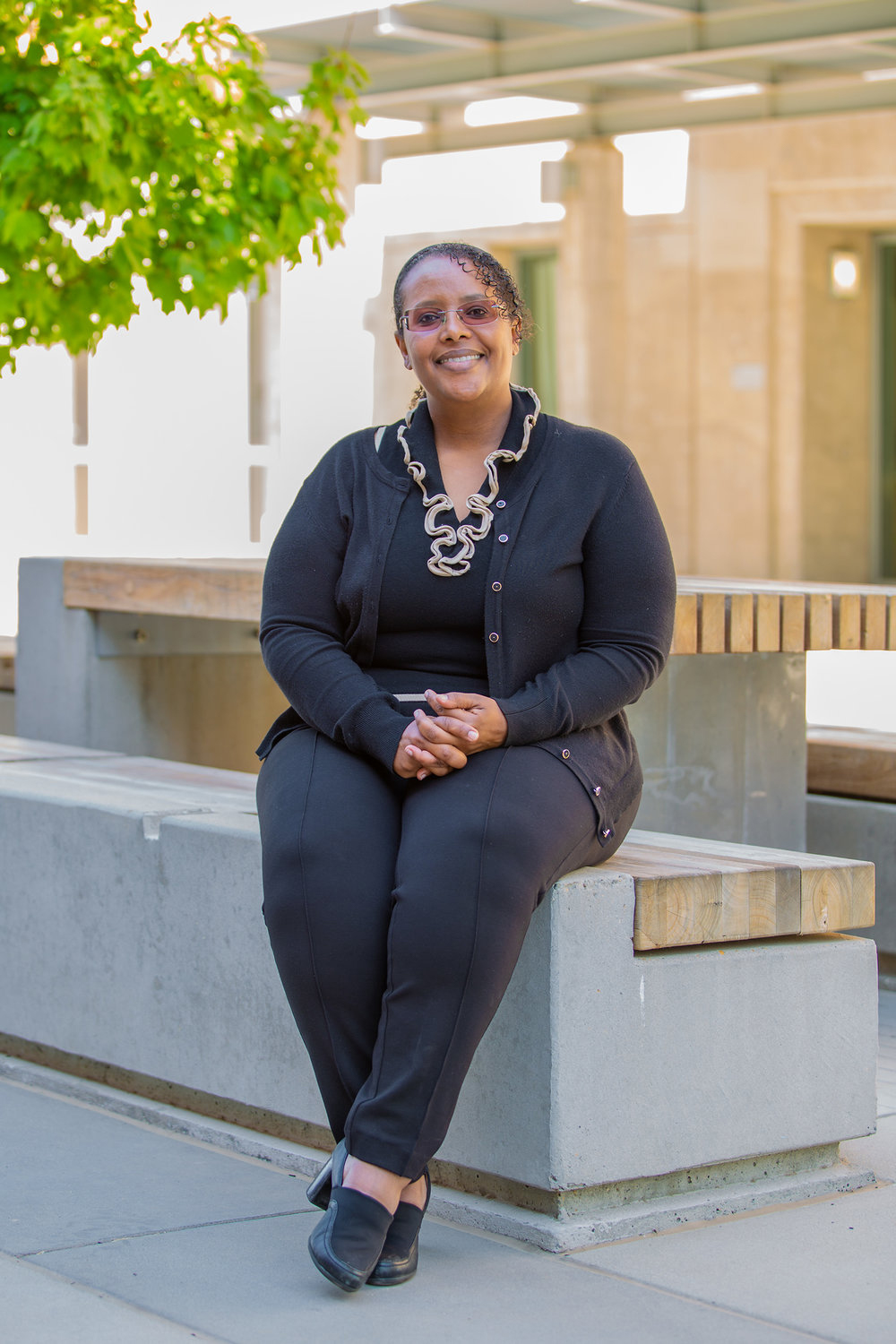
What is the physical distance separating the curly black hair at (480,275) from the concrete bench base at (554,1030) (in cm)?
102

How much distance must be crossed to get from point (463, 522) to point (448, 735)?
A: 1.37ft

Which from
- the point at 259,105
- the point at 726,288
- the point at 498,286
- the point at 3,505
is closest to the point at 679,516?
the point at 726,288

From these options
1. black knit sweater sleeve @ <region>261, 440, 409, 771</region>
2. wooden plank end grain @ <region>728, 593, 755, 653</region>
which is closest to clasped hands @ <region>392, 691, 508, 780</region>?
black knit sweater sleeve @ <region>261, 440, 409, 771</region>

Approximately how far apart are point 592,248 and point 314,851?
15538 mm

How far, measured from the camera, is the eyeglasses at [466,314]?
3217 mm

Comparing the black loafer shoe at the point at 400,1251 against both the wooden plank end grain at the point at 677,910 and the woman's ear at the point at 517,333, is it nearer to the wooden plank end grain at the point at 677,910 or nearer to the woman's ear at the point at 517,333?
the wooden plank end grain at the point at 677,910

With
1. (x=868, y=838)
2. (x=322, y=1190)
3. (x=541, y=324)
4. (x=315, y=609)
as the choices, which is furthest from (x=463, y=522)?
(x=541, y=324)

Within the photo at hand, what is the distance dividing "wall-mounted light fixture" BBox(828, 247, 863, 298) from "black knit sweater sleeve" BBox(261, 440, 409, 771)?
14744mm

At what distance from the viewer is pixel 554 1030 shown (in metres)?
2.92

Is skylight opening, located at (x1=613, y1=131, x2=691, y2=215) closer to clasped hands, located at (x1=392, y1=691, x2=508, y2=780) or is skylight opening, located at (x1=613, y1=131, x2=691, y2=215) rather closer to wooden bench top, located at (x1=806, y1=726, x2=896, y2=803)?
wooden bench top, located at (x1=806, y1=726, x2=896, y2=803)

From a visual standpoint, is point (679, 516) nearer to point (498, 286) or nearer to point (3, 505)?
point (3, 505)

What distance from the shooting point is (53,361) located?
18.9 metres

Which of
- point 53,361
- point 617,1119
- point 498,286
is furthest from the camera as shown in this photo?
point 53,361

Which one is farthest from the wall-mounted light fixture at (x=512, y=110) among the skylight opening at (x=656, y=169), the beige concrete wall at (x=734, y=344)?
the skylight opening at (x=656, y=169)
